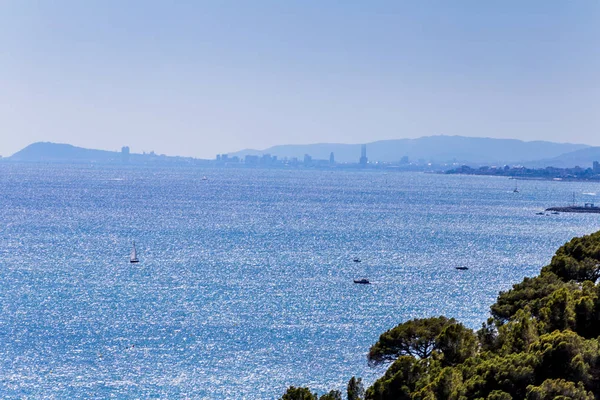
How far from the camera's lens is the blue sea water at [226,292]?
42.8m

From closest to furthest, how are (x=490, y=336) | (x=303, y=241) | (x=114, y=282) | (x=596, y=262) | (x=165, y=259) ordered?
1. (x=490, y=336)
2. (x=596, y=262)
3. (x=114, y=282)
4. (x=165, y=259)
5. (x=303, y=241)

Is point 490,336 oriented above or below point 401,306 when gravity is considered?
above

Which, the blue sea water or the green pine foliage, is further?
the blue sea water

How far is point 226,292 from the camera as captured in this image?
64938 mm

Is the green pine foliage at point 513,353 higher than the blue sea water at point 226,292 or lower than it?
higher

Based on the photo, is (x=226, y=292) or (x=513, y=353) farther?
(x=226, y=292)

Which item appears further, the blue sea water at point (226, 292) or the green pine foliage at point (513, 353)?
the blue sea water at point (226, 292)

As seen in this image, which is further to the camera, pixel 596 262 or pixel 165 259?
pixel 165 259

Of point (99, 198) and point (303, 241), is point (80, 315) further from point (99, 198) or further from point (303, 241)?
point (99, 198)

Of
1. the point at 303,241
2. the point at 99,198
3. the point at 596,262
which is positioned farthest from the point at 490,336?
the point at 99,198

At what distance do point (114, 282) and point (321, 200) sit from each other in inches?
4808

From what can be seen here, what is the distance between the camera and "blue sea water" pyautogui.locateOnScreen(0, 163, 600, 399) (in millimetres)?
42844

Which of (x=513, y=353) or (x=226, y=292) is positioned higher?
(x=513, y=353)

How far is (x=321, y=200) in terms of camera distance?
189125 millimetres
